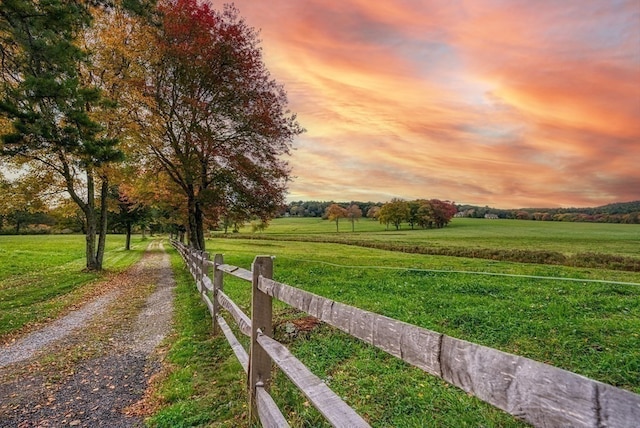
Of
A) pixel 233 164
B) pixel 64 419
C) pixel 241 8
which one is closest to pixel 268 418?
pixel 64 419

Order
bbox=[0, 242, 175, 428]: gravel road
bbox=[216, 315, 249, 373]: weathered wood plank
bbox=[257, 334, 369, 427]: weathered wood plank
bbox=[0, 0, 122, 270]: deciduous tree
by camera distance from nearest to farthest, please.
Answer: bbox=[257, 334, 369, 427]: weathered wood plank
bbox=[0, 242, 175, 428]: gravel road
bbox=[216, 315, 249, 373]: weathered wood plank
bbox=[0, 0, 122, 270]: deciduous tree

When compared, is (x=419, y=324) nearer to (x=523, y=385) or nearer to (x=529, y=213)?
(x=523, y=385)

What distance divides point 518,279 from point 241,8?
1854 cm

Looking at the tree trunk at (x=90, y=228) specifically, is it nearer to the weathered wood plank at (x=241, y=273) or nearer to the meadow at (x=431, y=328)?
the meadow at (x=431, y=328)

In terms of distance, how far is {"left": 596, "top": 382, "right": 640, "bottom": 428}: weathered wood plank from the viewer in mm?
960

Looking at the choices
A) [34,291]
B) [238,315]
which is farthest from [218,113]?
[238,315]

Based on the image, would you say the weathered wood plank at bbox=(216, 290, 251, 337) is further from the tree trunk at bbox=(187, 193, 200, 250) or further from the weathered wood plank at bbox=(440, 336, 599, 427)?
the tree trunk at bbox=(187, 193, 200, 250)

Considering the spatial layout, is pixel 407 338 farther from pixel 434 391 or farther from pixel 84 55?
pixel 84 55

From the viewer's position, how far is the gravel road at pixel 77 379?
5027mm

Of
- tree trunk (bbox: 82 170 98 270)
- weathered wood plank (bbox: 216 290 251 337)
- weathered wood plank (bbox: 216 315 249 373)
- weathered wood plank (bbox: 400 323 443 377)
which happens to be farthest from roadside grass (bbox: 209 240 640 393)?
tree trunk (bbox: 82 170 98 270)

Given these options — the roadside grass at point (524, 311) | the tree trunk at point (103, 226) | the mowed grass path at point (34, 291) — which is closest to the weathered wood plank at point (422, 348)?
the roadside grass at point (524, 311)

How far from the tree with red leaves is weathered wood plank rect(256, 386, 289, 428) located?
17.0 m

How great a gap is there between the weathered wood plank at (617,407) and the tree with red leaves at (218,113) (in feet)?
64.7

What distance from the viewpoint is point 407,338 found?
1820 millimetres
